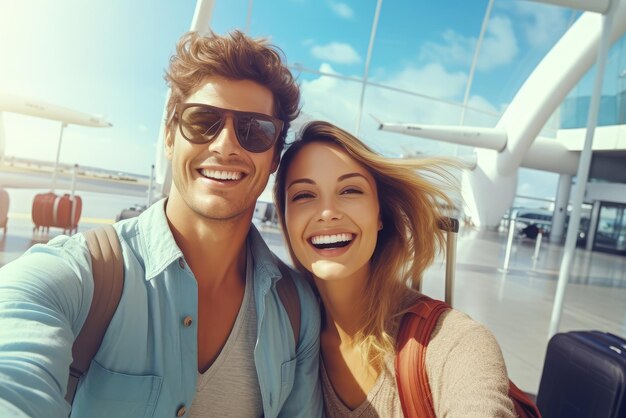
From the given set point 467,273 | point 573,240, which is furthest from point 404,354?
point 467,273

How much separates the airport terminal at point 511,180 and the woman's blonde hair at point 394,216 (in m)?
0.16

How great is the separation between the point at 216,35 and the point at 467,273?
7762 mm

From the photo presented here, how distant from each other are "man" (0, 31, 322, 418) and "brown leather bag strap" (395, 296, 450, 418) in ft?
1.27

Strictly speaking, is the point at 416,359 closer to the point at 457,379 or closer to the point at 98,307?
the point at 457,379

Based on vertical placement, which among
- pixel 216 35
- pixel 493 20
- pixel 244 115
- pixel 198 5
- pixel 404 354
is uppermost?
pixel 493 20

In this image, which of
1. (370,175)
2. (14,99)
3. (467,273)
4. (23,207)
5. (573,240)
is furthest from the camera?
(14,99)

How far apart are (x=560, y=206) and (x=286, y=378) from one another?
29.5 m

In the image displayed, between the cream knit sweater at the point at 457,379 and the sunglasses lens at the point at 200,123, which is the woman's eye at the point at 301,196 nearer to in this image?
the sunglasses lens at the point at 200,123

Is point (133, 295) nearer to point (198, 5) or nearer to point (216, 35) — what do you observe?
point (216, 35)

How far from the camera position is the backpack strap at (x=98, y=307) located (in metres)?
1.21

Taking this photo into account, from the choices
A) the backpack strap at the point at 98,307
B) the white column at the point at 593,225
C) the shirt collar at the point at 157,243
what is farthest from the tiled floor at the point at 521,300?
the white column at the point at 593,225

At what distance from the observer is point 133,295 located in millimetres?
1259

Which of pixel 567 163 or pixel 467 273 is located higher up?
pixel 567 163

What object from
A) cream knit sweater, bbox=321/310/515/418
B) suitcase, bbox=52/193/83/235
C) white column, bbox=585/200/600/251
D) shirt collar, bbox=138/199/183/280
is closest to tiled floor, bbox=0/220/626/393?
suitcase, bbox=52/193/83/235
